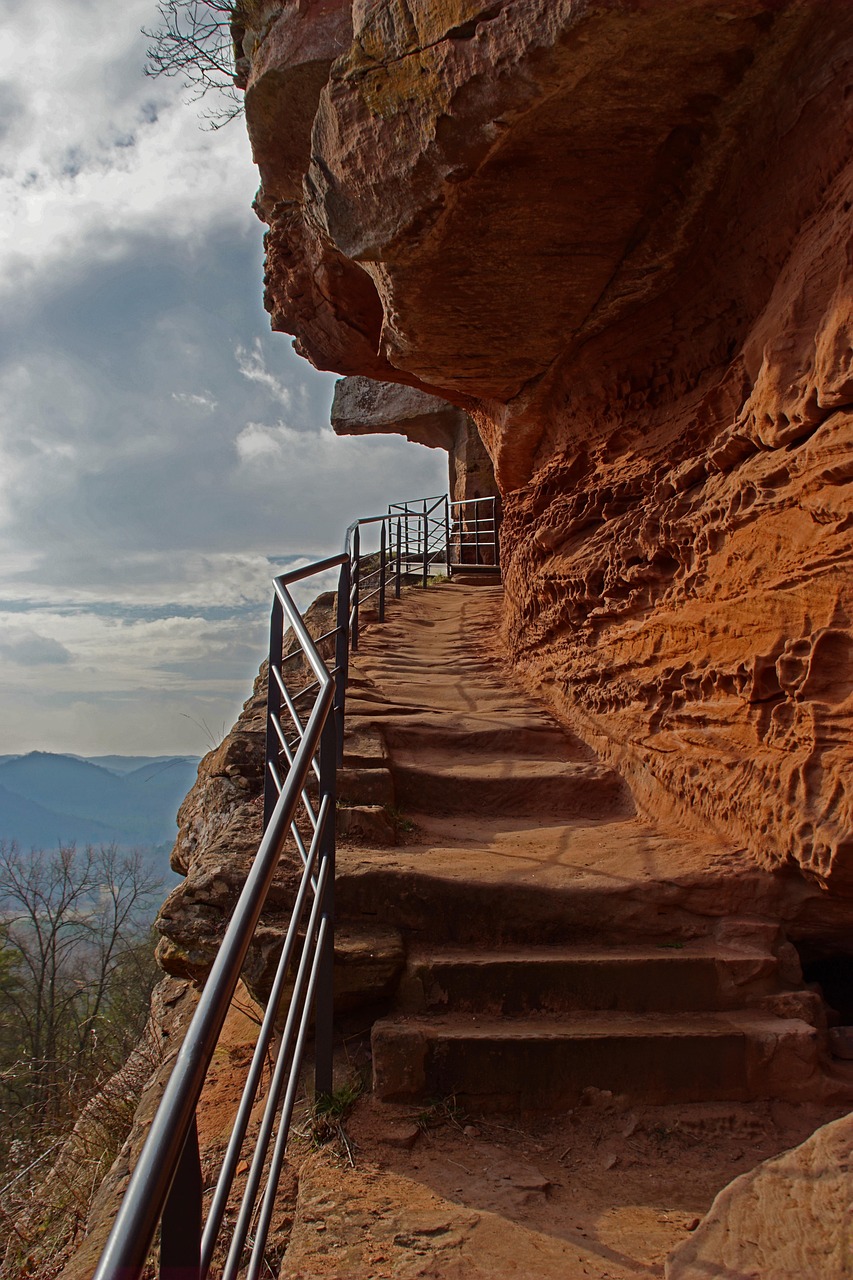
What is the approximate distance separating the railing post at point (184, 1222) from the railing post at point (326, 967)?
1.42 m

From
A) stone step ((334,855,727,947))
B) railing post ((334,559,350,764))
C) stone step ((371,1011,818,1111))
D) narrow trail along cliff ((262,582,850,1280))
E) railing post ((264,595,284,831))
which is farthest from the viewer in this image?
railing post ((334,559,350,764))

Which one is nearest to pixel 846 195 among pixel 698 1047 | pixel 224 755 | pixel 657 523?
pixel 657 523

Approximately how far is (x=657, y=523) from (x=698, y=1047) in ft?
8.86

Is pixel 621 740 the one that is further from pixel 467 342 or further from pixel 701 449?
pixel 467 342

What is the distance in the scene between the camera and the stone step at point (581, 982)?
2.84m

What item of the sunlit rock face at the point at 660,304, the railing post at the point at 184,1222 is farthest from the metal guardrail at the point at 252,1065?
the sunlit rock face at the point at 660,304

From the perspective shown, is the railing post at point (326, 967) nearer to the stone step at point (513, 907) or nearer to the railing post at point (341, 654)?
Result: the stone step at point (513, 907)

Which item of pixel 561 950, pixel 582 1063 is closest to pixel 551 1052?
pixel 582 1063

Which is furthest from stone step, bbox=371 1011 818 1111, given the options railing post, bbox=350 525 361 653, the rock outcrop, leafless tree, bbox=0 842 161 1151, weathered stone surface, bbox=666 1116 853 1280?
leafless tree, bbox=0 842 161 1151

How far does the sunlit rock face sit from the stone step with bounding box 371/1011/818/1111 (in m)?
0.71

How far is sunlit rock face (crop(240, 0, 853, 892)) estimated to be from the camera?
2.99 meters

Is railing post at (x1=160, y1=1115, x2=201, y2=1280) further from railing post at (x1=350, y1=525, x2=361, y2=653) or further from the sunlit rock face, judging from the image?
railing post at (x1=350, y1=525, x2=361, y2=653)

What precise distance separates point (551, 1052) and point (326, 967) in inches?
32.3

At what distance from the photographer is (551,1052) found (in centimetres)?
261
